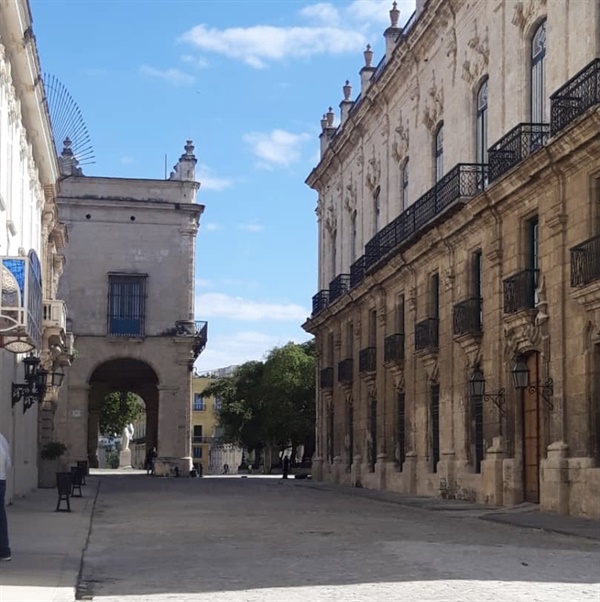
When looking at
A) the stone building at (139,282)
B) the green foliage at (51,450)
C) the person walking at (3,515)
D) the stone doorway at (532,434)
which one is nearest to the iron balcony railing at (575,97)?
the stone doorway at (532,434)

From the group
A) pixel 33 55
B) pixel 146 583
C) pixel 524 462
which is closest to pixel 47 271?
pixel 33 55

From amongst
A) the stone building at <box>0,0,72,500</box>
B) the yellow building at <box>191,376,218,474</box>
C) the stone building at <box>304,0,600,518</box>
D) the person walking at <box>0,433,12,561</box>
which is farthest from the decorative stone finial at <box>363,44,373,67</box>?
the yellow building at <box>191,376,218,474</box>

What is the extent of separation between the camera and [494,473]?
984 inches

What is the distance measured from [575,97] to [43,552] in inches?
496

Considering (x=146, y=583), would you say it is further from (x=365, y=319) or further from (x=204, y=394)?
(x=204, y=394)

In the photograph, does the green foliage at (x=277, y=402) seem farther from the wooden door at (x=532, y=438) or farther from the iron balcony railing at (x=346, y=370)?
the wooden door at (x=532, y=438)

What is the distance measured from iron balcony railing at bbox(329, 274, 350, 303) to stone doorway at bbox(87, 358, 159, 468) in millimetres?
13811

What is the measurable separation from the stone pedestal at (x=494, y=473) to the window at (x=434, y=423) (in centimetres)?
491

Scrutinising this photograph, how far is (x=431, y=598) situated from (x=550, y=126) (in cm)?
1428

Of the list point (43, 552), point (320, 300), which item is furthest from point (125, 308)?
point (43, 552)

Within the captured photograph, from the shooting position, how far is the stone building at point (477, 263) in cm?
2131

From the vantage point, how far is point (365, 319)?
127 feet

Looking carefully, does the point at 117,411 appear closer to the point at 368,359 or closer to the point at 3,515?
the point at 368,359

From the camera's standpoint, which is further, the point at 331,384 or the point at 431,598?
the point at 331,384
